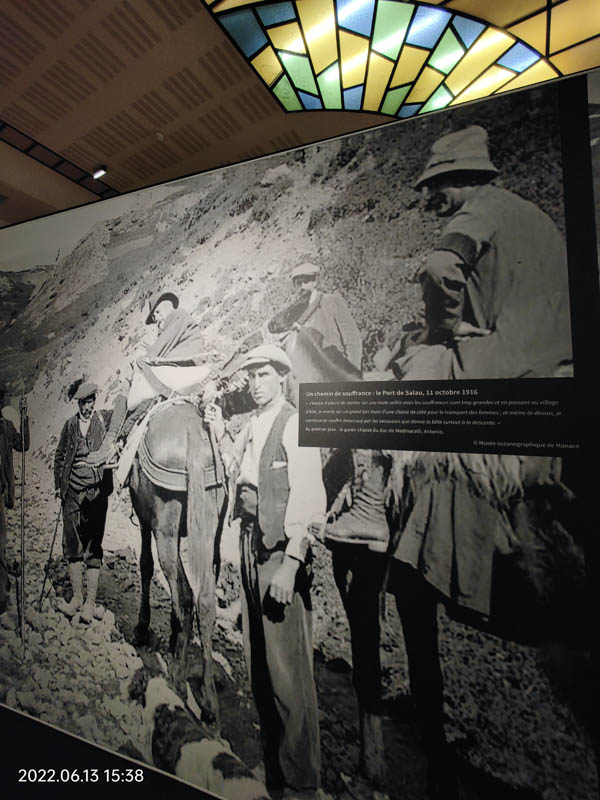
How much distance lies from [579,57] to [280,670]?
2.56 m

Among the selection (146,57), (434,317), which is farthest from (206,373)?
(146,57)

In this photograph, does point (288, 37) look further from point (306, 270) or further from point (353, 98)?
point (306, 270)

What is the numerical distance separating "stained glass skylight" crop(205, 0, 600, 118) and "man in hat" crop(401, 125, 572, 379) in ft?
1.33

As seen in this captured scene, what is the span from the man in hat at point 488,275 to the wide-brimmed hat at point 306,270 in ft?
1.32

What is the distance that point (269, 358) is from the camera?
1619mm

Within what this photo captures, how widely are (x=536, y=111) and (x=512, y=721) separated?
1.81 metres

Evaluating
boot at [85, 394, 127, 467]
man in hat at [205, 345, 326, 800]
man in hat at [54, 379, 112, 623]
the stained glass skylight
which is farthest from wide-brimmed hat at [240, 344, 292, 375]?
the stained glass skylight

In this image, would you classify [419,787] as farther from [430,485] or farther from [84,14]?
[84,14]

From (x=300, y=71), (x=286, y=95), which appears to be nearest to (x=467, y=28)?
(x=300, y=71)

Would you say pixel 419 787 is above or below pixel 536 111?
below

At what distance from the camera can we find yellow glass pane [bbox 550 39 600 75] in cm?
159

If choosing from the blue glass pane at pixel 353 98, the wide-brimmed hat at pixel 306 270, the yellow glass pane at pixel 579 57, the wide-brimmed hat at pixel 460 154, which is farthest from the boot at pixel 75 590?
the yellow glass pane at pixel 579 57

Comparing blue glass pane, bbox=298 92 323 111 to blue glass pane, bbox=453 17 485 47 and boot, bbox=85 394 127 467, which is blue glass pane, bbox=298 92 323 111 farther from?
boot, bbox=85 394 127 467

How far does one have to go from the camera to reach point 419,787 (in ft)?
4.25
